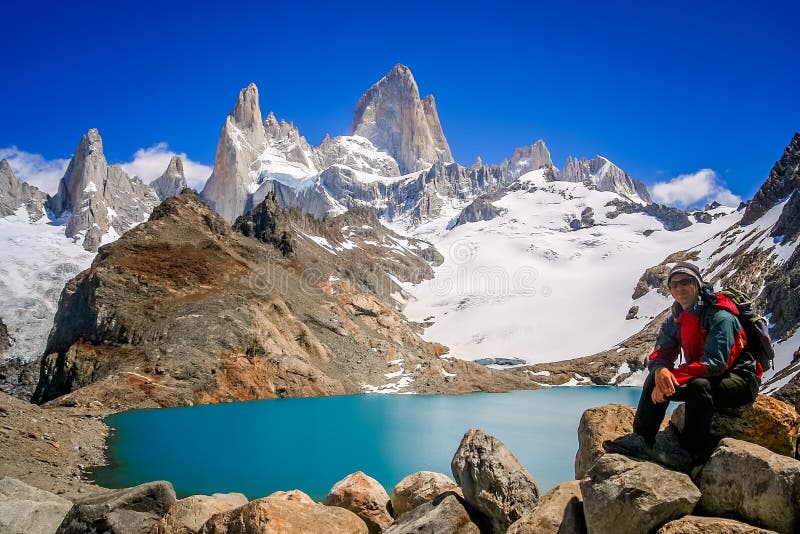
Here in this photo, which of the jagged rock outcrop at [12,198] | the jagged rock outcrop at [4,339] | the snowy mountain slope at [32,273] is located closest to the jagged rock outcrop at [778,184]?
the snowy mountain slope at [32,273]

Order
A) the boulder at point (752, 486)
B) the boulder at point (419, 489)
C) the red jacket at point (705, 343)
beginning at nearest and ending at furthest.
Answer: the boulder at point (752, 486) → the red jacket at point (705, 343) → the boulder at point (419, 489)

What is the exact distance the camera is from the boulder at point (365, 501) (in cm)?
1123

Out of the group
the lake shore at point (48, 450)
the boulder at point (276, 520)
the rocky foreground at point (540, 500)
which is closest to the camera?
the rocky foreground at point (540, 500)

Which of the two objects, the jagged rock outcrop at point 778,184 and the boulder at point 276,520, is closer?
the boulder at point 276,520

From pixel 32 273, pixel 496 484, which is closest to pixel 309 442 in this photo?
pixel 496 484

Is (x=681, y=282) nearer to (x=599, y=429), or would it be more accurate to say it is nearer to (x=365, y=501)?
(x=599, y=429)

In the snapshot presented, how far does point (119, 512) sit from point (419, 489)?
5.68m

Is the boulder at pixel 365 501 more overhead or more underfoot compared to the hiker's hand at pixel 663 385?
more underfoot

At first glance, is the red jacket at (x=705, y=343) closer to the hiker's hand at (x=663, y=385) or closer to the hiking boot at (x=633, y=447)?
the hiker's hand at (x=663, y=385)

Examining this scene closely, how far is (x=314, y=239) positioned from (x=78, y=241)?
290 feet

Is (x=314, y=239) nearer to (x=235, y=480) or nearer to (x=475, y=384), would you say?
(x=475, y=384)

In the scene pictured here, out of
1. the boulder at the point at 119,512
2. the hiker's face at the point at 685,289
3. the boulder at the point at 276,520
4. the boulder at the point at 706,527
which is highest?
the hiker's face at the point at 685,289

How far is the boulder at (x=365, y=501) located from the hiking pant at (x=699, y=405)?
683cm

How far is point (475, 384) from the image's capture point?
274 ft
